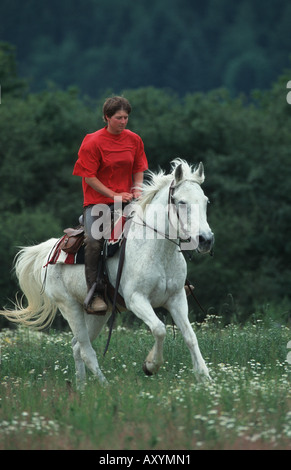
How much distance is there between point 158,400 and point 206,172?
3953 cm

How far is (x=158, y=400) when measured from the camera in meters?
7.66

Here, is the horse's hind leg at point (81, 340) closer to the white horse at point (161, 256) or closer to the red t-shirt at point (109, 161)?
the white horse at point (161, 256)

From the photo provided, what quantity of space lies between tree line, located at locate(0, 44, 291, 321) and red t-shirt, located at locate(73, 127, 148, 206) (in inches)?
1028

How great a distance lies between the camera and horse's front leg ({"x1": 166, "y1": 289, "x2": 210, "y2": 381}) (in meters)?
8.66

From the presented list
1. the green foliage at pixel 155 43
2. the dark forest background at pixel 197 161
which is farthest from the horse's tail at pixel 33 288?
the green foliage at pixel 155 43

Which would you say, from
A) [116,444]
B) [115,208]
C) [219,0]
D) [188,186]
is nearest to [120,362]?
[115,208]

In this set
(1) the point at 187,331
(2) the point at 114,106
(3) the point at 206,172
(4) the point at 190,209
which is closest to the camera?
(4) the point at 190,209

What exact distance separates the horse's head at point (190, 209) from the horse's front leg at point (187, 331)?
707 millimetres

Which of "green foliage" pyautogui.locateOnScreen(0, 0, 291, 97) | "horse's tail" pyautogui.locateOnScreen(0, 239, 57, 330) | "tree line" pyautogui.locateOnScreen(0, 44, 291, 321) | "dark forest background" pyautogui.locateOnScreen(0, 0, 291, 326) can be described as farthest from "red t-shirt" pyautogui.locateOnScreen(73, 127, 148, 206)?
"green foliage" pyautogui.locateOnScreen(0, 0, 291, 97)

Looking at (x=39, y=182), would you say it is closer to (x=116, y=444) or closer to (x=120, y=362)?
(x=120, y=362)

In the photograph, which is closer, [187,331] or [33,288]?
[187,331]

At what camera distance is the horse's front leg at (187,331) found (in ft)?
28.4

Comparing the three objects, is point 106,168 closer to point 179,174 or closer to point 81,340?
point 179,174

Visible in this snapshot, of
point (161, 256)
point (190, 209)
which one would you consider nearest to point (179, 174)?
point (190, 209)
